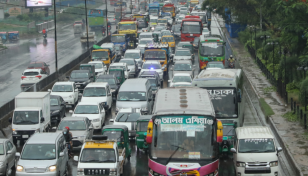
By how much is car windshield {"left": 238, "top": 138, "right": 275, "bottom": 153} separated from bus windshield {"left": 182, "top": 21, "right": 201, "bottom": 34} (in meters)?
41.0

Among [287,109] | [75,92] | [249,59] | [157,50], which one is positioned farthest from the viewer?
[249,59]

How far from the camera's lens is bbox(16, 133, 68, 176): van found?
1716 cm

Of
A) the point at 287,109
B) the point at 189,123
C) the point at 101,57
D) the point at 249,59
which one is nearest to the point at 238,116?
the point at 189,123

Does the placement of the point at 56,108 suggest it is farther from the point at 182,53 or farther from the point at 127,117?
the point at 182,53

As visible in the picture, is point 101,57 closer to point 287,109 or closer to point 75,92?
point 75,92

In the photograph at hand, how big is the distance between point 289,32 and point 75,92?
15.0m

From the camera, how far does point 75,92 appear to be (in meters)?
33.2

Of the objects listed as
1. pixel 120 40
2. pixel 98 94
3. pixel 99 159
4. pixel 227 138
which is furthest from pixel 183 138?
pixel 120 40

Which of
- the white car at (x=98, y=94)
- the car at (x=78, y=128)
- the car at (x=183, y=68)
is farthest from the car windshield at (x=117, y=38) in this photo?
the car at (x=78, y=128)

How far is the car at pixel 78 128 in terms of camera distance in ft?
74.5

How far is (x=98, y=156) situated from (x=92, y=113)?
9738mm

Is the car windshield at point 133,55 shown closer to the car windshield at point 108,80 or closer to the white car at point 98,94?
the car windshield at point 108,80

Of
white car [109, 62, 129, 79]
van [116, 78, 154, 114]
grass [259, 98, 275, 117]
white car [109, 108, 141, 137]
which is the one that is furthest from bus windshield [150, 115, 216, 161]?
white car [109, 62, 129, 79]

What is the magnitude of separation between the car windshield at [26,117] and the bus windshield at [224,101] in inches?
341
